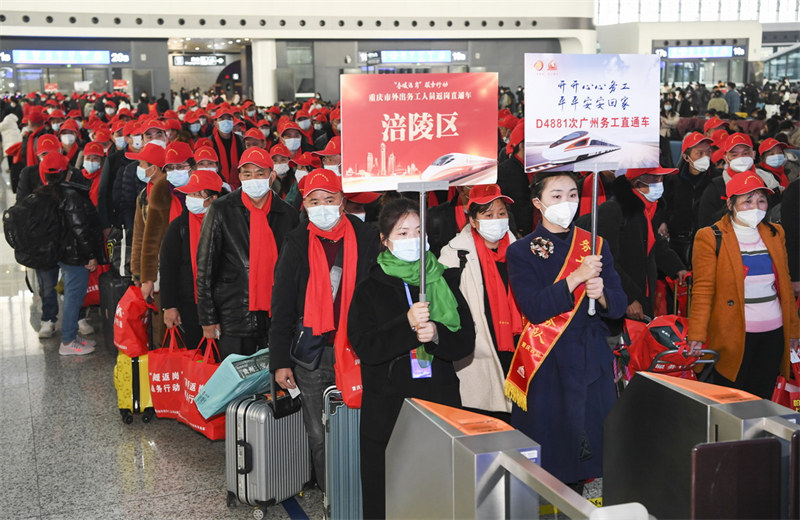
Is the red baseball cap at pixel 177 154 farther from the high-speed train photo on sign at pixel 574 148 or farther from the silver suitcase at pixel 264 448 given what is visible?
the high-speed train photo on sign at pixel 574 148

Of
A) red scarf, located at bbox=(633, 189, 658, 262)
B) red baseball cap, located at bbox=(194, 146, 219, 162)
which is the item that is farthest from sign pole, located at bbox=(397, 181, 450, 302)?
red baseball cap, located at bbox=(194, 146, 219, 162)

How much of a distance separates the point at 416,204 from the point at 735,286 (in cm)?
207

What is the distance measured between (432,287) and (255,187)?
191 cm

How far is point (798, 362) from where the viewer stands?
5059 mm

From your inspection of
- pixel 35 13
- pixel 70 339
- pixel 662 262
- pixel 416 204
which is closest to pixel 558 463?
pixel 416 204

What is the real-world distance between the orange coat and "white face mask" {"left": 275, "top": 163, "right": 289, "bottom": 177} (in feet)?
13.9

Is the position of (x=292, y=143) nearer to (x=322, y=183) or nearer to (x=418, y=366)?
(x=322, y=183)

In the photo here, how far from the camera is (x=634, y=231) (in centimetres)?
536

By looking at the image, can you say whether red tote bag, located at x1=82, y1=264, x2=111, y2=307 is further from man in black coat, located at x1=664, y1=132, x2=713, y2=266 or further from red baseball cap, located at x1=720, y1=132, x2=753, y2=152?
red baseball cap, located at x1=720, y1=132, x2=753, y2=152

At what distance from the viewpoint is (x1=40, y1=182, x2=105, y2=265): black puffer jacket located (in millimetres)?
7227

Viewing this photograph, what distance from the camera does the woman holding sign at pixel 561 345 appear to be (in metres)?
3.72

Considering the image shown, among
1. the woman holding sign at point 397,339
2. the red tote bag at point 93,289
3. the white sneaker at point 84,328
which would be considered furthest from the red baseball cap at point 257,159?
the white sneaker at point 84,328

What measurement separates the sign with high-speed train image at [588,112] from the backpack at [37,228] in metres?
4.80

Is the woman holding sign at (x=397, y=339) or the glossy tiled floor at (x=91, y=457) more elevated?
the woman holding sign at (x=397, y=339)
